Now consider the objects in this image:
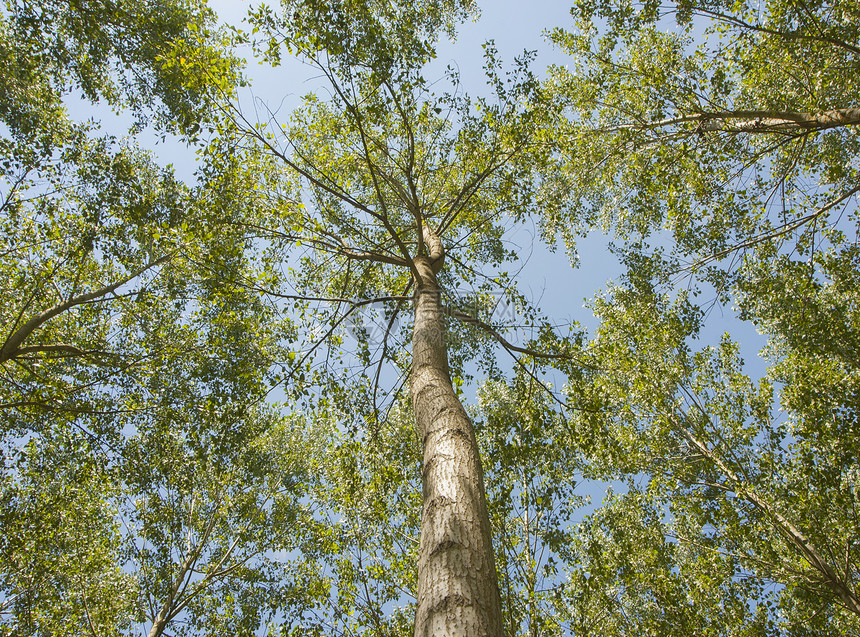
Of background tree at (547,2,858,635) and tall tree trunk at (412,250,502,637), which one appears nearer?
tall tree trunk at (412,250,502,637)

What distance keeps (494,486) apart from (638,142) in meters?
7.19

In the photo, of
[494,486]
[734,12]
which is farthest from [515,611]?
[734,12]

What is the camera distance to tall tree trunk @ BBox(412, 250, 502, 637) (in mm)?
2107

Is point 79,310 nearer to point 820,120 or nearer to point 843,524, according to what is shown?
→ point 820,120

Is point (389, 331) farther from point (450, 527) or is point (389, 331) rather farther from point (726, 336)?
point (726, 336)

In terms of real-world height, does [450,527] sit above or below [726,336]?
below

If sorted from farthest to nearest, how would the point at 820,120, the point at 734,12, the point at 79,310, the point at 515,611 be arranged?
the point at 79,310, the point at 734,12, the point at 515,611, the point at 820,120

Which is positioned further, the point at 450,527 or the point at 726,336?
the point at 726,336

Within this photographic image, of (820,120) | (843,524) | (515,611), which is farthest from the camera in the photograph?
(843,524)

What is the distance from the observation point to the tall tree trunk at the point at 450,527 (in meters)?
2.11

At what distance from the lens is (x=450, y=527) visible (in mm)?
2523

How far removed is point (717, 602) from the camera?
7891mm

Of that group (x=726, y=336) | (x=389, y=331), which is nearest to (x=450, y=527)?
(x=389, y=331)

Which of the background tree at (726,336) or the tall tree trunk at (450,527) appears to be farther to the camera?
the background tree at (726,336)
